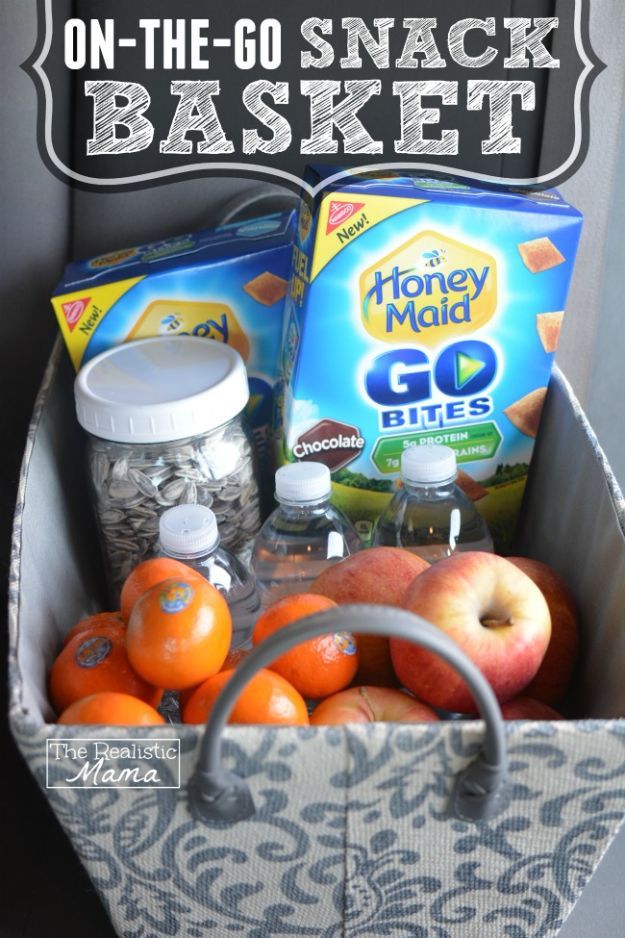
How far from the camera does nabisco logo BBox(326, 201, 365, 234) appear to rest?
714mm

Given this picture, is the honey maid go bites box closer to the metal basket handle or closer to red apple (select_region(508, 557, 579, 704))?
red apple (select_region(508, 557, 579, 704))

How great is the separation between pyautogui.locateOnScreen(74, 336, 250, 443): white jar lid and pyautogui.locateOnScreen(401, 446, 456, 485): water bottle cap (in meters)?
0.15

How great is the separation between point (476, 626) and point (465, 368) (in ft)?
0.98

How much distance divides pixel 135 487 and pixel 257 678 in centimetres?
26

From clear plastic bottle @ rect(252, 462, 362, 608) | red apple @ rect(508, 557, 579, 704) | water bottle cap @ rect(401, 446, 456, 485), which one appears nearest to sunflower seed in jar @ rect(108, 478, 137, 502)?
clear plastic bottle @ rect(252, 462, 362, 608)

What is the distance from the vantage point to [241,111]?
88 centimetres

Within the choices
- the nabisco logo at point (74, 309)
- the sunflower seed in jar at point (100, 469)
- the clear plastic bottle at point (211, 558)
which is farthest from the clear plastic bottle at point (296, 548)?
the nabisco logo at point (74, 309)

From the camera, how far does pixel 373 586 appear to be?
630mm

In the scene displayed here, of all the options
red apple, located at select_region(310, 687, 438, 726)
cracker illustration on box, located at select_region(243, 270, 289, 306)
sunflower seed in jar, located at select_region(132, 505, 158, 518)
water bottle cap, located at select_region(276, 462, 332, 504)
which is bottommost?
red apple, located at select_region(310, 687, 438, 726)

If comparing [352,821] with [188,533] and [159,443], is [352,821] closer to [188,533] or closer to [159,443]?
[188,533]

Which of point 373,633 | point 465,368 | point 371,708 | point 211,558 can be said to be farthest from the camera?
point 465,368

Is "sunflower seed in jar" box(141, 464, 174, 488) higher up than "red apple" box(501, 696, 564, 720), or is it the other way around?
"sunflower seed in jar" box(141, 464, 174, 488)

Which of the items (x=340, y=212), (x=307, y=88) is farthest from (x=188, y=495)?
(x=307, y=88)

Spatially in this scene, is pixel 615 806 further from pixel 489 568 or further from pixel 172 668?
pixel 172 668
